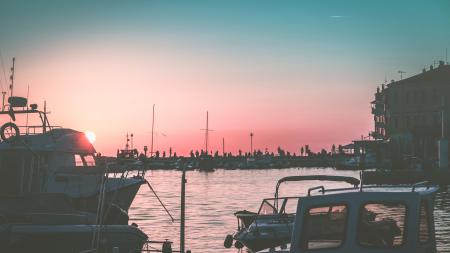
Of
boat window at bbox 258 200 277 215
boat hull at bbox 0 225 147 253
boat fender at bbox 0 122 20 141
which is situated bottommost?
boat hull at bbox 0 225 147 253

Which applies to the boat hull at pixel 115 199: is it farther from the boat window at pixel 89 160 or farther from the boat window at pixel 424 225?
the boat window at pixel 424 225

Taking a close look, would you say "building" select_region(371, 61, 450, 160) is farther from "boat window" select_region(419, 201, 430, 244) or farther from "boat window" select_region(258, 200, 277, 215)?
"boat window" select_region(419, 201, 430, 244)

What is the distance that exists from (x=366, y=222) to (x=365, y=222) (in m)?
0.03

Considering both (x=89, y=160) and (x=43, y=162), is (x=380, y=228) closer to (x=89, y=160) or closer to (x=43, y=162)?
(x=43, y=162)

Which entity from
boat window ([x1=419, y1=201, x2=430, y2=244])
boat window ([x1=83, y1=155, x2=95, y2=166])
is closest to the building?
boat window ([x1=83, y1=155, x2=95, y2=166])

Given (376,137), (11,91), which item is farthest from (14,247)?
(376,137)

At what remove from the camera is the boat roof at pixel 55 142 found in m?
24.2

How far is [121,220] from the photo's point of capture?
22625 mm

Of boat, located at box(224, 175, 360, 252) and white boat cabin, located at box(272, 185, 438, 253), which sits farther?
boat, located at box(224, 175, 360, 252)

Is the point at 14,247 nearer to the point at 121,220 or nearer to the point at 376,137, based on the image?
the point at 121,220

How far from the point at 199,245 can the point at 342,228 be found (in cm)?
2182

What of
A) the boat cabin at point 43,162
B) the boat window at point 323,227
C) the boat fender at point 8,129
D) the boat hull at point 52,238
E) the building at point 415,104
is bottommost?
the boat hull at point 52,238

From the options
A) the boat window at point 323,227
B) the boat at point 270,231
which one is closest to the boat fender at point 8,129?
the boat at point 270,231

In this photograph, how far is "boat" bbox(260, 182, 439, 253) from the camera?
905 centimetres
